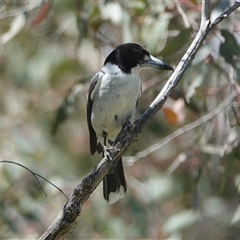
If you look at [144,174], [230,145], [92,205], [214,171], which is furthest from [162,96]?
[144,174]

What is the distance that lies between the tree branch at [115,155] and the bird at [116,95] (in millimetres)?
727

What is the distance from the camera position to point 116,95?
416 centimetres

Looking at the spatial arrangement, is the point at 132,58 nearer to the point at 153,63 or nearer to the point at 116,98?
the point at 153,63

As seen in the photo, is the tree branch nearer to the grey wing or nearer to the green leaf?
the green leaf

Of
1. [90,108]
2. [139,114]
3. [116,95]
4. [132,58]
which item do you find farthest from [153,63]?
[139,114]

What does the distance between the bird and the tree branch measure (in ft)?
2.38

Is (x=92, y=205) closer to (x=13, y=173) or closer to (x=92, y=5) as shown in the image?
(x=13, y=173)

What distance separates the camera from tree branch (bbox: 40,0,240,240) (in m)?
3.06

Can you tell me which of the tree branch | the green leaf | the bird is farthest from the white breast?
the tree branch

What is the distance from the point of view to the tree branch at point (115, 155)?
121 inches

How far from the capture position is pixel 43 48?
6.56 meters

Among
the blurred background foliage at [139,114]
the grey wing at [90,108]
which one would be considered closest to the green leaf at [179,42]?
the blurred background foliage at [139,114]

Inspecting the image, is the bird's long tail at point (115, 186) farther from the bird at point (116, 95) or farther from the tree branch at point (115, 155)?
the tree branch at point (115, 155)

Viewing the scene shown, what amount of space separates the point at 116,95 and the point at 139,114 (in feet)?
3.20
